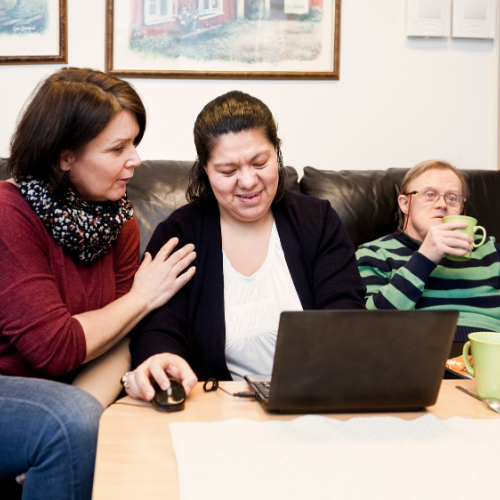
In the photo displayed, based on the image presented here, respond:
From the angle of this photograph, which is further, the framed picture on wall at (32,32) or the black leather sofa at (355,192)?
the framed picture on wall at (32,32)

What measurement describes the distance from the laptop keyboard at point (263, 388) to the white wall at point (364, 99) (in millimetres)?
1542

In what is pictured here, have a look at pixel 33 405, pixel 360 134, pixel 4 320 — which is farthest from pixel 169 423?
pixel 360 134

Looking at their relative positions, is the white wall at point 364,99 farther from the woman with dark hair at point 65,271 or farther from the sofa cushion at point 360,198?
the woman with dark hair at point 65,271

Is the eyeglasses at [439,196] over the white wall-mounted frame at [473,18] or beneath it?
beneath

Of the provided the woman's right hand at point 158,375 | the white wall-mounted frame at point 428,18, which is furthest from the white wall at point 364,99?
the woman's right hand at point 158,375

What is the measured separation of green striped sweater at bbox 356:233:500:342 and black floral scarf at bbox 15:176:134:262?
86 centimetres

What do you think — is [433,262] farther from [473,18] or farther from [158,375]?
[473,18]

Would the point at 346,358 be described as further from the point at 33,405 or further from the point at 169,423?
the point at 33,405

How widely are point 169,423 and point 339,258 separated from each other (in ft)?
2.38

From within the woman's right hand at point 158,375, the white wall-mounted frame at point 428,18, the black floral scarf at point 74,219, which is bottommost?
the woman's right hand at point 158,375

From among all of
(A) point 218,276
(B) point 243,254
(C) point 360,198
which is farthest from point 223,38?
(A) point 218,276

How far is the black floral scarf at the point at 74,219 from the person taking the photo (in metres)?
1.11

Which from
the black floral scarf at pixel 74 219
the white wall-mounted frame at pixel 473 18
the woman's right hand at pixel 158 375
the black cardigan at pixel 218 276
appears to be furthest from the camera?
the white wall-mounted frame at pixel 473 18

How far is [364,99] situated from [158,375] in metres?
1.81
